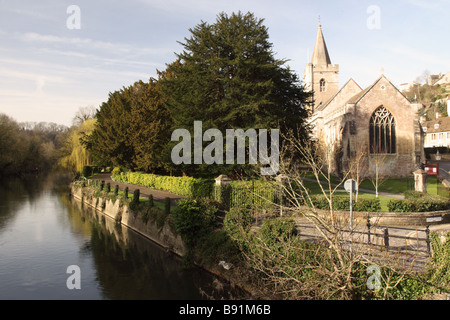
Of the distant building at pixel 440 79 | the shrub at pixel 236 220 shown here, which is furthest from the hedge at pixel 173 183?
the distant building at pixel 440 79

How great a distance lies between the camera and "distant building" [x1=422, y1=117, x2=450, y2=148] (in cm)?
6387

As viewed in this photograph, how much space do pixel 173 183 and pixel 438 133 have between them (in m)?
58.9

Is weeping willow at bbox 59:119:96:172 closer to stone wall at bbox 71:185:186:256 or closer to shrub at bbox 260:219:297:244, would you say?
stone wall at bbox 71:185:186:256

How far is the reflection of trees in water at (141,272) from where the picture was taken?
13.0m

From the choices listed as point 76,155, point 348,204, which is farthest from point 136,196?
point 76,155

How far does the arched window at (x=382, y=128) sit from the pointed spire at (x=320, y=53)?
76.5ft

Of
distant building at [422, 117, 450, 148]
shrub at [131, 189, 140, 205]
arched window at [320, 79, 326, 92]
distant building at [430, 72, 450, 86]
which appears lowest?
shrub at [131, 189, 140, 205]

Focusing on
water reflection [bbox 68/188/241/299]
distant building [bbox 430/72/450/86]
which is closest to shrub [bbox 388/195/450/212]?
water reflection [bbox 68/188/241/299]

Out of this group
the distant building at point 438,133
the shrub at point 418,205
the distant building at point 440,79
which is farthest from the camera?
the distant building at point 440,79

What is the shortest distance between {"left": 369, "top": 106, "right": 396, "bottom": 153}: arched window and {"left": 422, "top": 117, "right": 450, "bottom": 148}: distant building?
35714 millimetres

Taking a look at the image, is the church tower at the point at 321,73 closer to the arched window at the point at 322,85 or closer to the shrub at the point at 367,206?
the arched window at the point at 322,85
